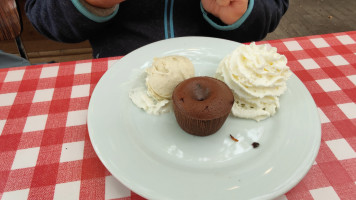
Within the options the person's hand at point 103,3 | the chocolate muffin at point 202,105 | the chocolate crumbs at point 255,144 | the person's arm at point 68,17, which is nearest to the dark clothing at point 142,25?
the person's arm at point 68,17

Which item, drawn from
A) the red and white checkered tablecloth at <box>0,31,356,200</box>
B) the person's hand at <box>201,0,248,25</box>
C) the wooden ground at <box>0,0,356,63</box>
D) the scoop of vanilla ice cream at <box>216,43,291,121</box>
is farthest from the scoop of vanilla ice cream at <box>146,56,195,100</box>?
the wooden ground at <box>0,0,356,63</box>

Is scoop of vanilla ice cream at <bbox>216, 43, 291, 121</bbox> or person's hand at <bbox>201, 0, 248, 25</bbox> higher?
person's hand at <bbox>201, 0, 248, 25</bbox>

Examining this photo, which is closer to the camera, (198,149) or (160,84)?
(198,149)

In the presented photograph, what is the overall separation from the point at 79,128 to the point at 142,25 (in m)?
0.71

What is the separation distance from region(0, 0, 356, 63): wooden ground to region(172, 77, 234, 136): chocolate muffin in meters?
2.05

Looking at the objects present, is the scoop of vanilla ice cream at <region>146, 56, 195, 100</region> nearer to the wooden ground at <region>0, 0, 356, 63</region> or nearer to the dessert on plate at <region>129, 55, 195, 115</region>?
the dessert on plate at <region>129, 55, 195, 115</region>

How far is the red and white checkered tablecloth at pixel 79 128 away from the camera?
2.39 ft

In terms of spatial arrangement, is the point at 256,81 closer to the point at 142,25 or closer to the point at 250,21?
the point at 250,21

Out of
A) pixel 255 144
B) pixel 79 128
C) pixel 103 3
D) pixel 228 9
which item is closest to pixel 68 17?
pixel 103 3

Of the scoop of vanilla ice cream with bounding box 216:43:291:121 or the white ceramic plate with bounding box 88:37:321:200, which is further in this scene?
the scoop of vanilla ice cream with bounding box 216:43:291:121

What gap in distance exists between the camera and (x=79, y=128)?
89cm

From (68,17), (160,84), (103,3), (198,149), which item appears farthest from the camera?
(68,17)

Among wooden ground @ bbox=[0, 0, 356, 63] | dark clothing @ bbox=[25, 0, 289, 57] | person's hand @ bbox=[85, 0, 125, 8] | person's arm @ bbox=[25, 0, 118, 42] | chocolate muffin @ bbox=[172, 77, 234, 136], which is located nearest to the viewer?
chocolate muffin @ bbox=[172, 77, 234, 136]

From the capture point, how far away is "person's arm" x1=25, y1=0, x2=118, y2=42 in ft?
3.76
